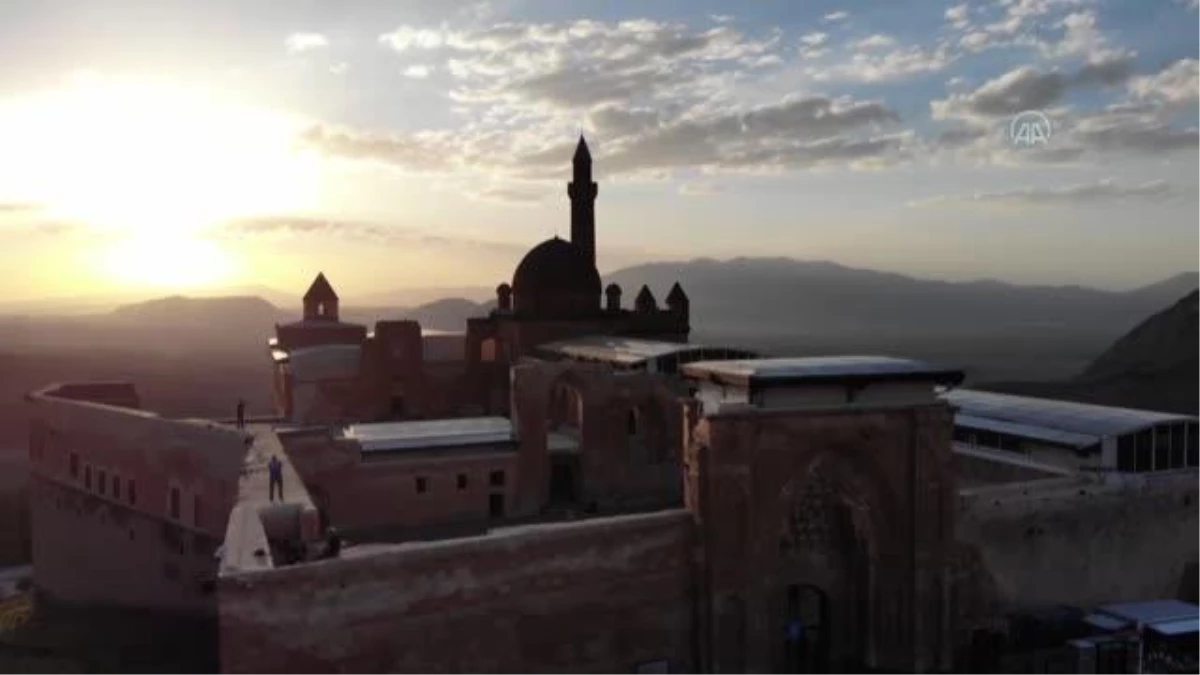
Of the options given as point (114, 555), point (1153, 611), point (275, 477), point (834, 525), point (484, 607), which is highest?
point (275, 477)

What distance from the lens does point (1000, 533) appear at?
22.0 metres

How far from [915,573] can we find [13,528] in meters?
50.6

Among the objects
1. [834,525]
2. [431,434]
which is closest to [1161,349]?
[431,434]

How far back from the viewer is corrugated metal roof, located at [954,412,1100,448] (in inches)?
1003

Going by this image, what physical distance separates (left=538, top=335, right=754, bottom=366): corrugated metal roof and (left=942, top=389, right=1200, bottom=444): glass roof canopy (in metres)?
8.42

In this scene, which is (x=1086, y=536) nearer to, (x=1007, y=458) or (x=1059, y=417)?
(x=1007, y=458)

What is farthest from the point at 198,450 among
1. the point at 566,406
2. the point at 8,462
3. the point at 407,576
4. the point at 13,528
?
the point at 8,462

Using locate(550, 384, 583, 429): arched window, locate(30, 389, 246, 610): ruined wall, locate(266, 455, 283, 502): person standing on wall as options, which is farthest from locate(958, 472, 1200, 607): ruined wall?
locate(30, 389, 246, 610): ruined wall

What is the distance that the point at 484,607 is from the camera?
16438 mm

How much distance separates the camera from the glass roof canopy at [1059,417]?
2534 centimetres

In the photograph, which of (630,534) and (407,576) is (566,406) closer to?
(630,534)

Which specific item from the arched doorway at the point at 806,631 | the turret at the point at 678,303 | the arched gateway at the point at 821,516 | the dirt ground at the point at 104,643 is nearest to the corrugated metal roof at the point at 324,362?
the dirt ground at the point at 104,643

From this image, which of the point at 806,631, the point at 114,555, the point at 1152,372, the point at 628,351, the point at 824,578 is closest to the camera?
the point at 824,578

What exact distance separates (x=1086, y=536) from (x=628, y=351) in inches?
667
